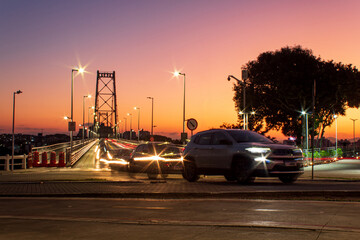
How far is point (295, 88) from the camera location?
52906mm

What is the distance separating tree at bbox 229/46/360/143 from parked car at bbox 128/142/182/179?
33309 millimetres

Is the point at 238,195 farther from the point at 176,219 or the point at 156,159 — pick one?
the point at 156,159

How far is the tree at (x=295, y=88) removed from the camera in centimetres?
5394

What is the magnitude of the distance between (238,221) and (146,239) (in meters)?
2.14

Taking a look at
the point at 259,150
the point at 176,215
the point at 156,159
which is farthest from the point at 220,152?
the point at 176,215

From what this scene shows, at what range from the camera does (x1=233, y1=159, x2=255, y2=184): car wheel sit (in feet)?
52.7

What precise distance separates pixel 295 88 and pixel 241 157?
38.1 metres

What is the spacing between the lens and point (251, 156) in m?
16.0

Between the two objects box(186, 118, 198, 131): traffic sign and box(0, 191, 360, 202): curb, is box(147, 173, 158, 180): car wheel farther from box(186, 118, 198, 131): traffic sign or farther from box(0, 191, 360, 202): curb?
box(0, 191, 360, 202): curb

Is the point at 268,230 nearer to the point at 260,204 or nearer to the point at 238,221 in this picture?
Result: the point at 238,221

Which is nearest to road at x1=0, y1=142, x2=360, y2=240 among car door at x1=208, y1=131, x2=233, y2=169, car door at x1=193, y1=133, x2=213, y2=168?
car door at x1=208, y1=131, x2=233, y2=169

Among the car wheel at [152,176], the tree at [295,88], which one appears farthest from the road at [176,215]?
the tree at [295,88]

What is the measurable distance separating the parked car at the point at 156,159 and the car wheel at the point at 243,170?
17.3 ft

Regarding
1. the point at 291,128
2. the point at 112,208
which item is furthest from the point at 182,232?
the point at 291,128
